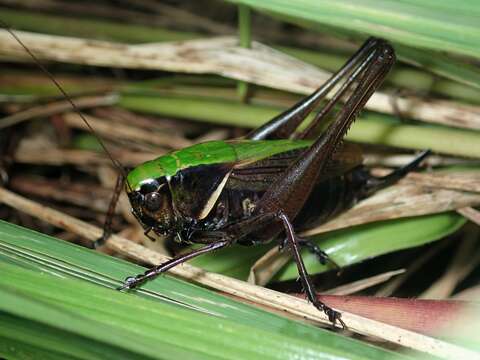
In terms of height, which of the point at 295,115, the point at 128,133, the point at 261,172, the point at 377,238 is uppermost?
the point at 128,133

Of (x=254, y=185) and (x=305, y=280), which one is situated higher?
(x=254, y=185)

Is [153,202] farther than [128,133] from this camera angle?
No

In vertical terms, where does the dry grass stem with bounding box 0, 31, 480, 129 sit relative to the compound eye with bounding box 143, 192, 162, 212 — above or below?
above

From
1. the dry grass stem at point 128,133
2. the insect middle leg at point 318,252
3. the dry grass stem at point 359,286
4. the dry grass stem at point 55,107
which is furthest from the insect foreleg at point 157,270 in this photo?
the dry grass stem at point 55,107

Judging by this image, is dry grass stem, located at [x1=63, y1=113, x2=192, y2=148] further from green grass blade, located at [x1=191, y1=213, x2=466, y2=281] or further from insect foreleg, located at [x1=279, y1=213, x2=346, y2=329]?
insect foreleg, located at [x1=279, y1=213, x2=346, y2=329]

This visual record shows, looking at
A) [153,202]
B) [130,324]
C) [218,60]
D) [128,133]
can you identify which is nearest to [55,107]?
[128,133]

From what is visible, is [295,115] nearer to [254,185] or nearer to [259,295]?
[254,185]

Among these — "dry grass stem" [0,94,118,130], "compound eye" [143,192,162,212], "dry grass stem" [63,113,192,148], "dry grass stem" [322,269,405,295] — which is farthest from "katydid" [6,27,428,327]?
"dry grass stem" [0,94,118,130]

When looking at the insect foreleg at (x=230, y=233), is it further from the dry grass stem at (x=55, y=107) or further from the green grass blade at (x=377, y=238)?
the dry grass stem at (x=55, y=107)
